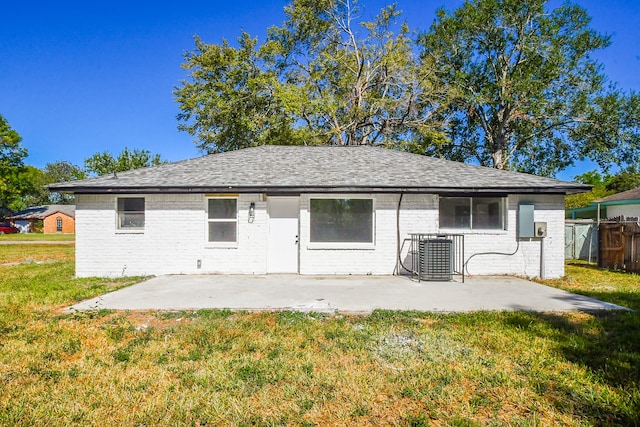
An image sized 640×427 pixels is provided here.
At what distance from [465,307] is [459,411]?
11.2 feet

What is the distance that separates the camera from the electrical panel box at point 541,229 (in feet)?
29.7

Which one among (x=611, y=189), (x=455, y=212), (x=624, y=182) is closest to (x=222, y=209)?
(x=455, y=212)

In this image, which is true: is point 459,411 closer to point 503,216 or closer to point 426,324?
point 426,324

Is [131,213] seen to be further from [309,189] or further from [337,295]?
[337,295]

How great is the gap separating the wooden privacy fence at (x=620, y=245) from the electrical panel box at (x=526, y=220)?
3713 millimetres

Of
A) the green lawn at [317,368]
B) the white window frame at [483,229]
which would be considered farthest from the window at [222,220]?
the white window frame at [483,229]

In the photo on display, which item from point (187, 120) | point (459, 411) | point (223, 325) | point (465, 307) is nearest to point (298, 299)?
point (223, 325)

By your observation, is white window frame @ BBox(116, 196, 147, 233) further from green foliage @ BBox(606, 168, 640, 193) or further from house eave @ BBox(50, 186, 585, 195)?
green foliage @ BBox(606, 168, 640, 193)

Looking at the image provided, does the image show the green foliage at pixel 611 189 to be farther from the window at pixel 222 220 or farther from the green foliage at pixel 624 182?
the window at pixel 222 220

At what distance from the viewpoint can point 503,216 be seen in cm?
941

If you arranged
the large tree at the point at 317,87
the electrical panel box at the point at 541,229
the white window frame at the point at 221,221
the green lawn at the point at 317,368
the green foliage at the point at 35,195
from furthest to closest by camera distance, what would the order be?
the green foliage at the point at 35,195 < the large tree at the point at 317,87 < the white window frame at the point at 221,221 < the electrical panel box at the point at 541,229 < the green lawn at the point at 317,368

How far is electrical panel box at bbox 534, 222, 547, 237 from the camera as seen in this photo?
9.06 m

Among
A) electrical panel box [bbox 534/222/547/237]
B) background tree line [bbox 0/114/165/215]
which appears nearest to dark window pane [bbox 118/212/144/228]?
electrical panel box [bbox 534/222/547/237]

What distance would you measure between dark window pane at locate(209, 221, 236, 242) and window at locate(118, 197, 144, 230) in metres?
1.94
